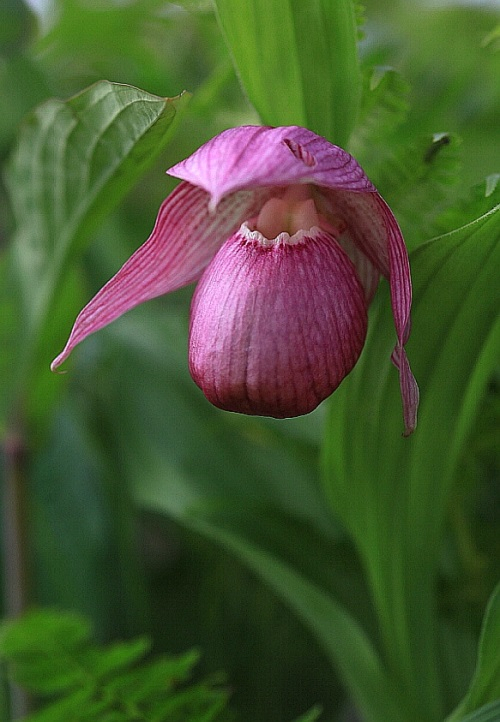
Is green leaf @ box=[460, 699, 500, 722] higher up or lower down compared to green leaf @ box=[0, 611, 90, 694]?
lower down

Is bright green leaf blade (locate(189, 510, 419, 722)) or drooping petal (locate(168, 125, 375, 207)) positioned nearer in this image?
drooping petal (locate(168, 125, 375, 207))

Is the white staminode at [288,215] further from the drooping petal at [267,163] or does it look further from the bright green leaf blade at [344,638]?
the bright green leaf blade at [344,638]

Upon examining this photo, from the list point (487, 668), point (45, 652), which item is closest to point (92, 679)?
point (45, 652)

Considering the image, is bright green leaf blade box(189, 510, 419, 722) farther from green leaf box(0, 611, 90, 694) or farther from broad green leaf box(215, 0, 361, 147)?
broad green leaf box(215, 0, 361, 147)

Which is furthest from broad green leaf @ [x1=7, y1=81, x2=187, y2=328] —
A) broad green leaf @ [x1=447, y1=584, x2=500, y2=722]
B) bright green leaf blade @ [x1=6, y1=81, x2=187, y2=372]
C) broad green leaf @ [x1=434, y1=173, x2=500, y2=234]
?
broad green leaf @ [x1=447, y1=584, x2=500, y2=722]


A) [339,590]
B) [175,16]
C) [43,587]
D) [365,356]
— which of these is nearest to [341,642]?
[339,590]

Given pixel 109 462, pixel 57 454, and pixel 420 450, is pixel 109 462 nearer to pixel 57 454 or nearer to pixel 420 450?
pixel 57 454
